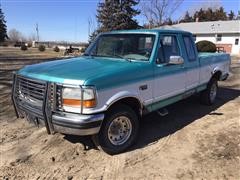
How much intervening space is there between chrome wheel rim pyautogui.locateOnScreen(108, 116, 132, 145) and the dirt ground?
0.79 feet

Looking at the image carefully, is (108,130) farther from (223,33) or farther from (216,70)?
(223,33)

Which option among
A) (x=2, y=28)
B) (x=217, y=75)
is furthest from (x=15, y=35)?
(x=217, y=75)

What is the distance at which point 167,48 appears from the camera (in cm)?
548

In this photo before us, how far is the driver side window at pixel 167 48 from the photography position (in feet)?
17.2

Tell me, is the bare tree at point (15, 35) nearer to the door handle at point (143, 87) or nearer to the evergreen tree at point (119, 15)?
the evergreen tree at point (119, 15)

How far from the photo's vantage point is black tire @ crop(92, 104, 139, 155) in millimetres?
4258

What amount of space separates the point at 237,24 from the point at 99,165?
4310cm

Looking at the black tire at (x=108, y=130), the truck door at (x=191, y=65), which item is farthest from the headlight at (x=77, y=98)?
the truck door at (x=191, y=65)

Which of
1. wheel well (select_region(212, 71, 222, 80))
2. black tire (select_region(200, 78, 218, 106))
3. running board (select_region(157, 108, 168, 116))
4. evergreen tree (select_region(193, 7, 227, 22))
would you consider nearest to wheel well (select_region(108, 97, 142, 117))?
running board (select_region(157, 108, 168, 116))

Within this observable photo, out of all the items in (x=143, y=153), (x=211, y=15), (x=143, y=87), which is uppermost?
(x=211, y=15)

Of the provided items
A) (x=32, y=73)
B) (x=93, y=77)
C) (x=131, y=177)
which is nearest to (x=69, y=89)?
(x=93, y=77)

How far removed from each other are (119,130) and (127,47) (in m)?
1.67

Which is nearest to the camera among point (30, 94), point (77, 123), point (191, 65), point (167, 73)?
point (77, 123)

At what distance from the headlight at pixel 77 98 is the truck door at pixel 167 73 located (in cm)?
156
